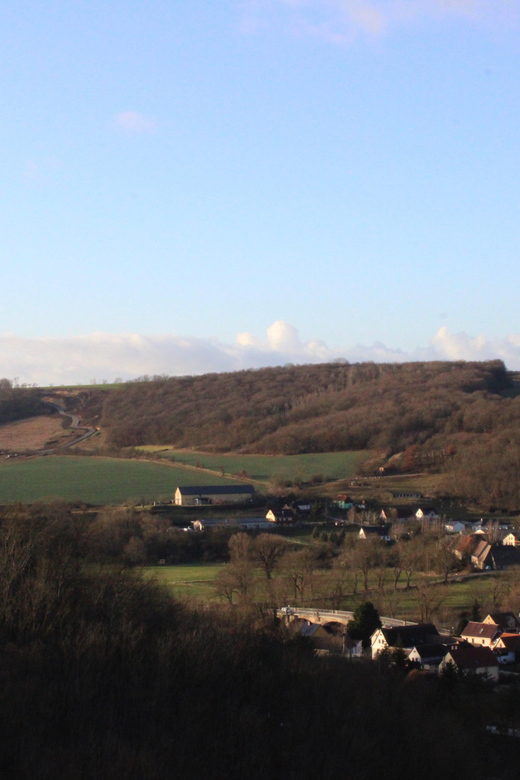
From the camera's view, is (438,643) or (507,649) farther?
(507,649)

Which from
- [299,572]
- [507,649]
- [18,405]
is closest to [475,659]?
[507,649]

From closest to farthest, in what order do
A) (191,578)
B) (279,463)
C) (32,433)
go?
(191,578), (279,463), (32,433)

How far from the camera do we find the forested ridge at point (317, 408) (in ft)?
261

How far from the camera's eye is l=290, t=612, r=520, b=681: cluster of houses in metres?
24.2

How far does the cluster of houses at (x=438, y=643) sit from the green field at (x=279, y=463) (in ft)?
118

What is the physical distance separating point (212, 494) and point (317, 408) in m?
37.6

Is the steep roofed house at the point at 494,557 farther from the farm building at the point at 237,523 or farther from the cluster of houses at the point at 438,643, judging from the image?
the cluster of houses at the point at 438,643

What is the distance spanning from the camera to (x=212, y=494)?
A: 59125mm

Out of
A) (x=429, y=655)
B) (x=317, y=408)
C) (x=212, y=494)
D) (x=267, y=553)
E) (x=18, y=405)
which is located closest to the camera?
(x=429, y=655)

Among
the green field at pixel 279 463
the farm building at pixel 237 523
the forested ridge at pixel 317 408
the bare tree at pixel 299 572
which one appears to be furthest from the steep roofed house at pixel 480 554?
the forested ridge at pixel 317 408

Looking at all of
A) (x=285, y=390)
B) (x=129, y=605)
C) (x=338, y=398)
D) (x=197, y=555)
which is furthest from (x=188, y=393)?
(x=129, y=605)

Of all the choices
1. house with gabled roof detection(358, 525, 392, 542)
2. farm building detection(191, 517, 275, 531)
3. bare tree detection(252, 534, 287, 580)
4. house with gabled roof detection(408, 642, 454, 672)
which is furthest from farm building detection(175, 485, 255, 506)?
house with gabled roof detection(408, 642, 454, 672)

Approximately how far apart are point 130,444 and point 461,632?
59.4m

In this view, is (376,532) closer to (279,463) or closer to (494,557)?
(494,557)
